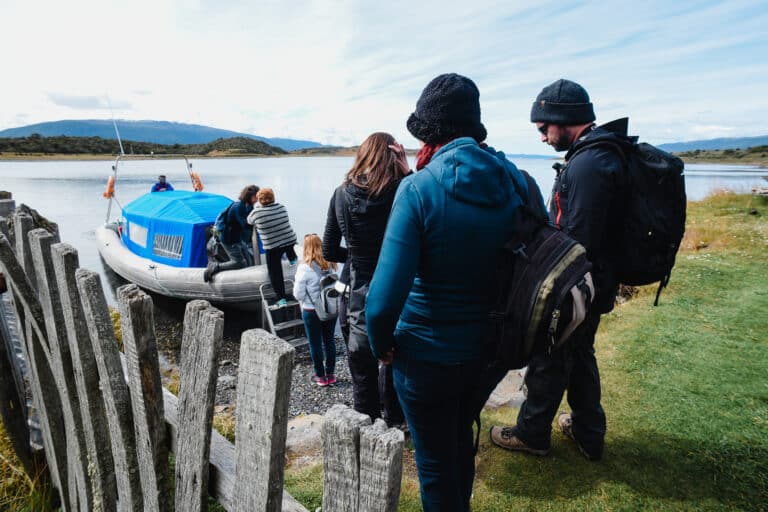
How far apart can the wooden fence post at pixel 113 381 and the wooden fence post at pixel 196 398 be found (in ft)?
1.25

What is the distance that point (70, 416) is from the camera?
210 centimetres

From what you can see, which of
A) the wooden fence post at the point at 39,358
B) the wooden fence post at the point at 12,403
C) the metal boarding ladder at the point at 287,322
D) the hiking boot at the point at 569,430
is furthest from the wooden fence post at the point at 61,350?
the metal boarding ladder at the point at 287,322

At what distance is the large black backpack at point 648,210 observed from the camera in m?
2.41

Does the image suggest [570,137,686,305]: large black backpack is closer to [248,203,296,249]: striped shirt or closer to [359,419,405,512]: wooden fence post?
[359,419,405,512]: wooden fence post

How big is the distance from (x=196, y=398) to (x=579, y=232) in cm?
206

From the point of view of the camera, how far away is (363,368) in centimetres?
324

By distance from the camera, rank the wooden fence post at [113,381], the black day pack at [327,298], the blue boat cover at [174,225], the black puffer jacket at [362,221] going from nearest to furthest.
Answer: the wooden fence post at [113,381] < the black puffer jacket at [362,221] < the black day pack at [327,298] < the blue boat cover at [174,225]

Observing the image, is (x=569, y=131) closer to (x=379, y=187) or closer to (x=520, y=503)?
(x=379, y=187)

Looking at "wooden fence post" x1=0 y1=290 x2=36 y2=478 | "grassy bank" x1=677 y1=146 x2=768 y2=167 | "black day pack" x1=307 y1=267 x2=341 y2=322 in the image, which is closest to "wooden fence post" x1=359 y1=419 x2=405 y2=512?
"wooden fence post" x1=0 y1=290 x2=36 y2=478

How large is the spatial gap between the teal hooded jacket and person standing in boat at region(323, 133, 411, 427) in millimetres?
1057

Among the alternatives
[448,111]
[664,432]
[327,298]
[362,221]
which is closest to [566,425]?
[664,432]

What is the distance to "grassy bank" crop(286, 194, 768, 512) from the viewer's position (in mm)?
2658

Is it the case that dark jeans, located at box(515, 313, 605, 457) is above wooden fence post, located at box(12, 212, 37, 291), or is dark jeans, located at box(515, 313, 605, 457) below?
below

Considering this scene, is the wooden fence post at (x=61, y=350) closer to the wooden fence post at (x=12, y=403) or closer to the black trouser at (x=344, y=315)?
the wooden fence post at (x=12, y=403)
